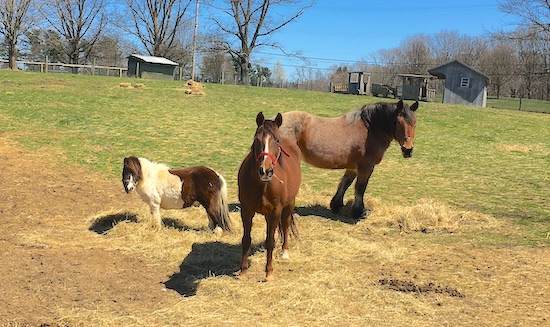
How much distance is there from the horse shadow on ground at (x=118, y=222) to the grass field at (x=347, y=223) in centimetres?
23

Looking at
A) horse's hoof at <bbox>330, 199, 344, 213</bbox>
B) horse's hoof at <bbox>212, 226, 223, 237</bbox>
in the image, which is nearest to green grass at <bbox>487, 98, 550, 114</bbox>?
horse's hoof at <bbox>330, 199, 344, 213</bbox>

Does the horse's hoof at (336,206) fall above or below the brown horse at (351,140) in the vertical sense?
below

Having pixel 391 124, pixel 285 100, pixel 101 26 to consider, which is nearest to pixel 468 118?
pixel 285 100

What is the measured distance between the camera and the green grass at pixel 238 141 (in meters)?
9.41

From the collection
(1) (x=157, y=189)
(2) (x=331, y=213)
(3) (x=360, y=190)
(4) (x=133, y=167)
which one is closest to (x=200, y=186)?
(1) (x=157, y=189)

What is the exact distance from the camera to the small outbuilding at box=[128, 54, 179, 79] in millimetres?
37844

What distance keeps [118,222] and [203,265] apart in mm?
1892

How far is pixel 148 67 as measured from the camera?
3828 centimetres

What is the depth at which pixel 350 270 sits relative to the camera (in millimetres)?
5332

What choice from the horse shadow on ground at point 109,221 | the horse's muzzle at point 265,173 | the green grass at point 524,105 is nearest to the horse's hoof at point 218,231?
the horse shadow on ground at point 109,221

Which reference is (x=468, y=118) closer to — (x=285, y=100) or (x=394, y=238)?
(x=285, y=100)

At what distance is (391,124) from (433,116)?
13733mm

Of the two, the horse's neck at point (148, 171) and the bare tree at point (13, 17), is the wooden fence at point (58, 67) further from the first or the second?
the horse's neck at point (148, 171)

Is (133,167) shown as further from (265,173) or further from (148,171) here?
(265,173)
